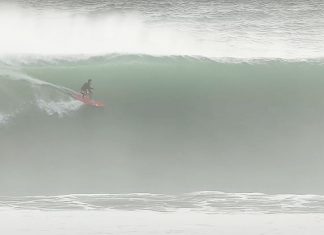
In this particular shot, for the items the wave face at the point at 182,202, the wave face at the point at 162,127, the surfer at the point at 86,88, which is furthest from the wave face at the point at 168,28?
the wave face at the point at 182,202

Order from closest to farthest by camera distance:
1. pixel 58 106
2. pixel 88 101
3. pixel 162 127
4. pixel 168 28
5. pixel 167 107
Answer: pixel 162 127 < pixel 58 106 < pixel 88 101 < pixel 167 107 < pixel 168 28

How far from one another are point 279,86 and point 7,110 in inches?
185

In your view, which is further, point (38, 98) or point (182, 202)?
point (38, 98)

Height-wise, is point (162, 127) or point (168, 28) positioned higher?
point (168, 28)

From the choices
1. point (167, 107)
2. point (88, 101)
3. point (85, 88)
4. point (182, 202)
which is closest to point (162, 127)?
point (167, 107)

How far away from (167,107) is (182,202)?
340 cm

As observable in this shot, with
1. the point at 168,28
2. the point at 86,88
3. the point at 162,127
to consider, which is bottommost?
the point at 162,127

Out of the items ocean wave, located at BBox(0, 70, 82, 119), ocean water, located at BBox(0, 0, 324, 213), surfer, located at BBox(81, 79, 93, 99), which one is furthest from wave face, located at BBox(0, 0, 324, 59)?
surfer, located at BBox(81, 79, 93, 99)

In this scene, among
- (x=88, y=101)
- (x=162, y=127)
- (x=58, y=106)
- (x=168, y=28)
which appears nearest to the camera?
(x=162, y=127)

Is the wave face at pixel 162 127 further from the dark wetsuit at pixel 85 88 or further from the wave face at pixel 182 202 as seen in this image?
the wave face at pixel 182 202

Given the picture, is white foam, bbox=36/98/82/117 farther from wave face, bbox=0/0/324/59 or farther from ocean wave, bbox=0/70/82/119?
wave face, bbox=0/0/324/59

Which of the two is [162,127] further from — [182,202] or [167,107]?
[182,202]

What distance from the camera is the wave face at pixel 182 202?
350 inches

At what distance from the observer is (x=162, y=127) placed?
11.9 metres
